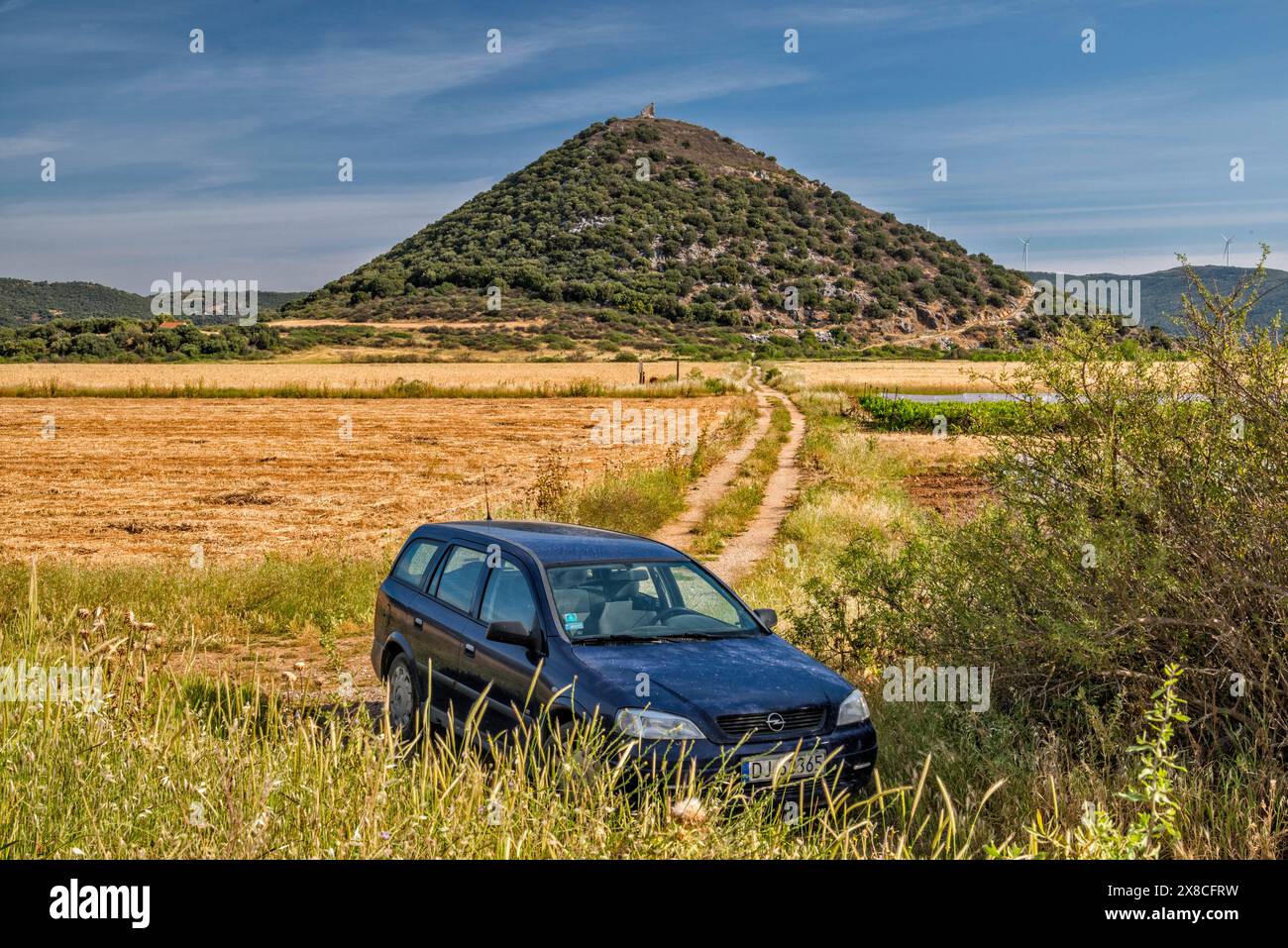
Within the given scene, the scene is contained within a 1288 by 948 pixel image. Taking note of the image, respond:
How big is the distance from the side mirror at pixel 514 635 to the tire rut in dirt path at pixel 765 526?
25.0ft

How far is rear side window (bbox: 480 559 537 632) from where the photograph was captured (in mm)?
→ 6762

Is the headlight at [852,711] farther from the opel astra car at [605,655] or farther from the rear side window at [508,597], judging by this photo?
the rear side window at [508,597]

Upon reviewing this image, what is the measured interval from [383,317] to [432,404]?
79.2m

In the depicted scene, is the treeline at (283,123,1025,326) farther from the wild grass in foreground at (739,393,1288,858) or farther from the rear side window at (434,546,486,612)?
the rear side window at (434,546,486,612)

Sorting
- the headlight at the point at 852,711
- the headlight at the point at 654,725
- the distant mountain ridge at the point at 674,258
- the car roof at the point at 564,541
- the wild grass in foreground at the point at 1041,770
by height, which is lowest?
the wild grass in foreground at the point at 1041,770

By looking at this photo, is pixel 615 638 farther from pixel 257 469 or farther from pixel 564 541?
pixel 257 469

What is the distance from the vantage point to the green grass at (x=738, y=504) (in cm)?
1735

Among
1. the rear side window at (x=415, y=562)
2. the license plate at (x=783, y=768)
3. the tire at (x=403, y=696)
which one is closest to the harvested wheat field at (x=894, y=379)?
the rear side window at (x=415, y=562)

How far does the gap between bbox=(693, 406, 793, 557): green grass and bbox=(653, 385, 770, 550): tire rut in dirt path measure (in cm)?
16

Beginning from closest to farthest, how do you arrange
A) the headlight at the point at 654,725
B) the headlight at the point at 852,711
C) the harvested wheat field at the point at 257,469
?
the headlight at the point at 654,725 < the headlight at the point at 852,711 < the harvested wheat field at the point at 257,469

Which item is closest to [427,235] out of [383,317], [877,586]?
[383,317]

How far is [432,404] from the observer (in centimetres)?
4966

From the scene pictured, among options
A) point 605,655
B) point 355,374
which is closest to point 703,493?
point 605,655

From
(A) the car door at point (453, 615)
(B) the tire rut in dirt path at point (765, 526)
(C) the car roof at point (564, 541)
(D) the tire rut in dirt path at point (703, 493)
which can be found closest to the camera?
(A) the car door at point (453, 615)
